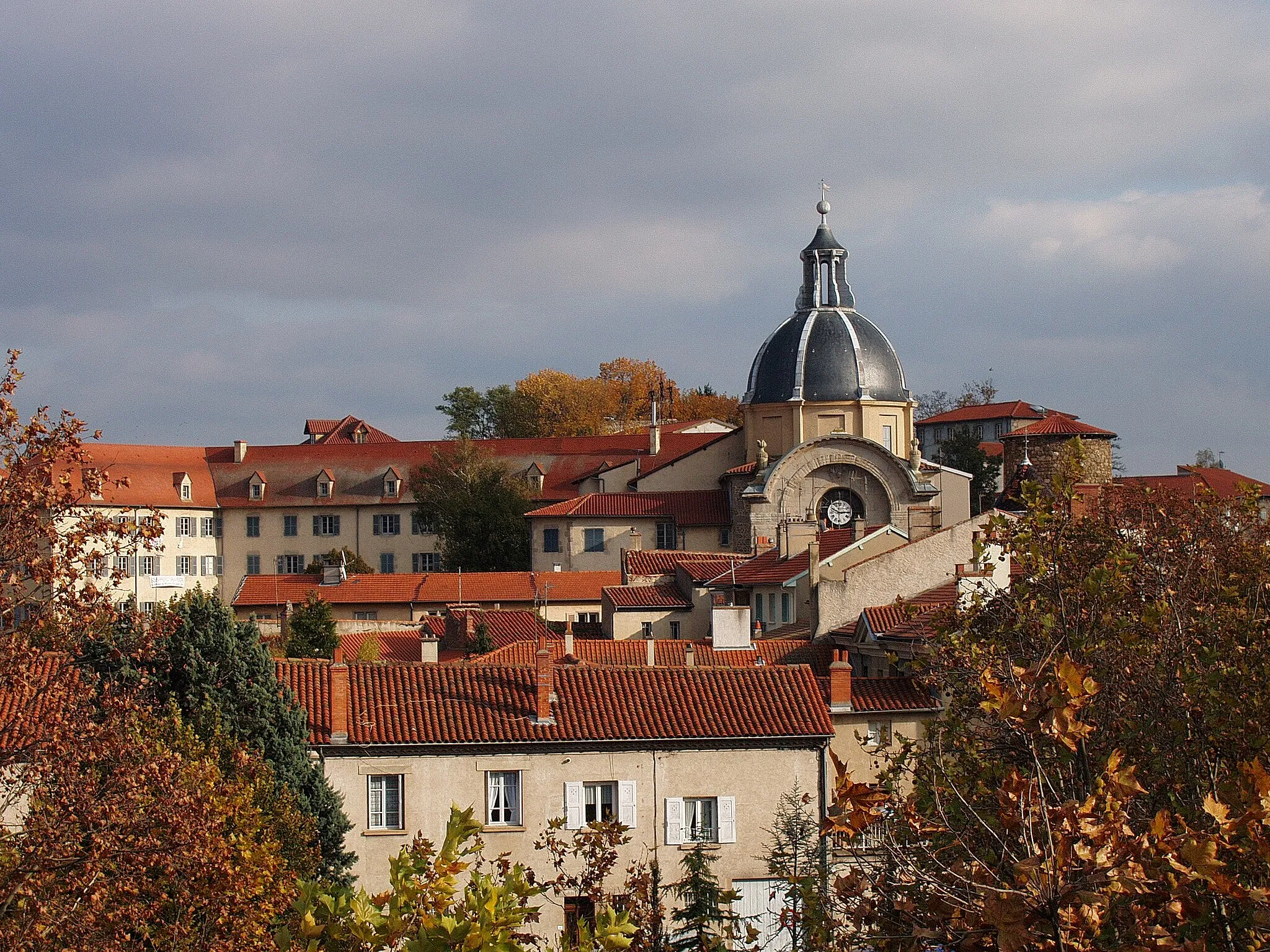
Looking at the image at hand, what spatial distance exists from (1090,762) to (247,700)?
1477 cm

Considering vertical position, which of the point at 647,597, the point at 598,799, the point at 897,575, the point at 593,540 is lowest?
the point at 598,799

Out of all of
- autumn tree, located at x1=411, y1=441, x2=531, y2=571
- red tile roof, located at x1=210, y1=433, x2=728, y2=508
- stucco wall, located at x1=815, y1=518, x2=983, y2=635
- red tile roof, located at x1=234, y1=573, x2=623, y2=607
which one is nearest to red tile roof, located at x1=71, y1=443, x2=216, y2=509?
red tile roof, located at x1=210, y1=433, x2=728, y2=508

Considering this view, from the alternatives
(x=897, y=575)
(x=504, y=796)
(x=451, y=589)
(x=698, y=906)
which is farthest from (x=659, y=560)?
(x=698, y=906)

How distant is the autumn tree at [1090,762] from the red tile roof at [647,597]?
114 ft

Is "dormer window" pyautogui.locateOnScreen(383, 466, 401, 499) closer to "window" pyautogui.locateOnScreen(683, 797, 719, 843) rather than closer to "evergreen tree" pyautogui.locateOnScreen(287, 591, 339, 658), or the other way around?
"evergreen tree" pyautogui.locateOnScreen(287, 591, 339, 658)

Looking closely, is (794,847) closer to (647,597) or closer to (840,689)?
(840,689)

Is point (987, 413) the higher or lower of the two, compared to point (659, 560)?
higher

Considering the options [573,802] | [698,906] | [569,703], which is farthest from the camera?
[569,703]

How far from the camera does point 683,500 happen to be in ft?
250

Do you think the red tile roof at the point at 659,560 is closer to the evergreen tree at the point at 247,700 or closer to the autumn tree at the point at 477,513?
the autumn tree at the point at 477,513

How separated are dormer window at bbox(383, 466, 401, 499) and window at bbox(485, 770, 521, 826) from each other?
6051 centimetres

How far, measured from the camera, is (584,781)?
88.0 feet

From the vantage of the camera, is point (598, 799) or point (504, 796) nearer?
point (504, 796)

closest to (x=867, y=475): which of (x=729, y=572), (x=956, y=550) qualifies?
(x=729, y=572)
